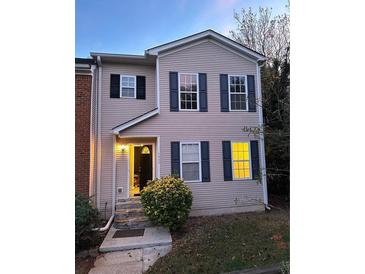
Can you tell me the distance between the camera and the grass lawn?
129 inches

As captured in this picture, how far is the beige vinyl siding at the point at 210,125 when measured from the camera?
5977mm

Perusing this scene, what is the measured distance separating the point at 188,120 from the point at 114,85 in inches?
101

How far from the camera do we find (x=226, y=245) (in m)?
3.94

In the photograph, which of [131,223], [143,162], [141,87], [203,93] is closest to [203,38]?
[203,93]

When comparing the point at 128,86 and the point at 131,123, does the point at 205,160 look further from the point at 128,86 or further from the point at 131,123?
the point at 128,86

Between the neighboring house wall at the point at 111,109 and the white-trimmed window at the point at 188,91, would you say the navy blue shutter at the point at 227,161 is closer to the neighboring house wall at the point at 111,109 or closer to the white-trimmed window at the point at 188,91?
the white-trimmed window at the point at 188,91

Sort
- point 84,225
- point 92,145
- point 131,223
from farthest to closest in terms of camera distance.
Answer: point 92,145, point 131,223, point 84,225

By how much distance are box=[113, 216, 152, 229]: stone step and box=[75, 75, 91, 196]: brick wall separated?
3.75 ft

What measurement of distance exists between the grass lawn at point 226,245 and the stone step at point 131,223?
0.97 metres

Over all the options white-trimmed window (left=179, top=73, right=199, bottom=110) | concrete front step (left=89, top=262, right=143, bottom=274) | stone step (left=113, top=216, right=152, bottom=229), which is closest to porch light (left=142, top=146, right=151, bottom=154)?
white-trimmed window (left=179, top=73, right=199, bottom=110)
